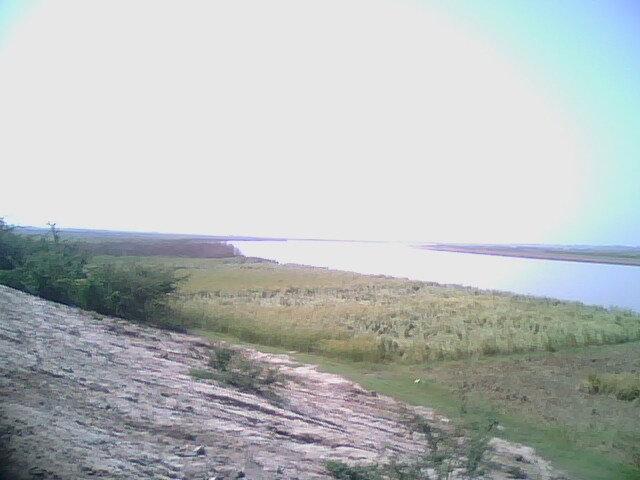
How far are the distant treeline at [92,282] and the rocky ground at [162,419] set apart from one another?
4.50 metres

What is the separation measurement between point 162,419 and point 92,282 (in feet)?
40.6

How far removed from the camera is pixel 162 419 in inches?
378

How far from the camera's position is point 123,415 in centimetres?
941

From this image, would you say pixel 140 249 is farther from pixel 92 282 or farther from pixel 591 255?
pixel 591 255

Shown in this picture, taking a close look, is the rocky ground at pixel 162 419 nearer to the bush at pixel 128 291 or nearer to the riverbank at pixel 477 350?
the riverbank at pixel 477 350

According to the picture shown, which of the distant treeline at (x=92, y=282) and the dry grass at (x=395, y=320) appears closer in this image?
the distant treeline at (x=92, y=282)

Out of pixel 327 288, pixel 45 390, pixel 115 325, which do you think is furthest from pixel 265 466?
pixel 327 288

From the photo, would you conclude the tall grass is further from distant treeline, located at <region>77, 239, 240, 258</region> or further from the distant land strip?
the distant land strip

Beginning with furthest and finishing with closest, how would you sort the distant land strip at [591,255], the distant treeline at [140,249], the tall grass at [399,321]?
the distant land strip at [591,255]
the distant treeline at [140,249]
the tall grass at [399,321]

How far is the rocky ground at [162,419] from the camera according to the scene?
7699mm

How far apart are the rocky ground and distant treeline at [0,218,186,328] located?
14.8 ft

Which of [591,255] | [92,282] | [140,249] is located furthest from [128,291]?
[591,255]

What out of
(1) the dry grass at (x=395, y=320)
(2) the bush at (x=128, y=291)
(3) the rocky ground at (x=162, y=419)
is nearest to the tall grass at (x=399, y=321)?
(1) the dry grass at (x=395, y=320)

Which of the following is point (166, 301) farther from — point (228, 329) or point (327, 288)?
point (327, 288)
